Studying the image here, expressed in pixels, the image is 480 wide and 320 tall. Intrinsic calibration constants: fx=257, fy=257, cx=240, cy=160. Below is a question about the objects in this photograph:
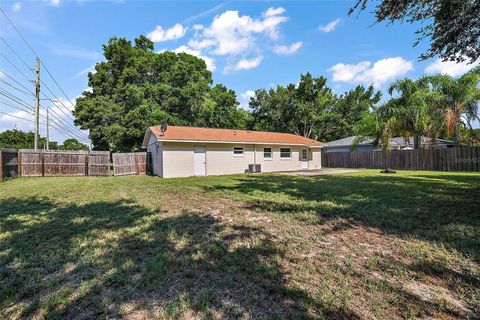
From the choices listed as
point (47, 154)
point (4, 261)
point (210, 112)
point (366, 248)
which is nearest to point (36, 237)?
point (4, 261)

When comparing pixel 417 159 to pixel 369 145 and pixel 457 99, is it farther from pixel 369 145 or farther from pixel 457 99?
pixel 369 145

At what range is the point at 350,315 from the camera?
2258mm

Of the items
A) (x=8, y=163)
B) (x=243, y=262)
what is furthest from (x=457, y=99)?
(x=8, y=163)

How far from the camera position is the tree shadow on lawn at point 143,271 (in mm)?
2393

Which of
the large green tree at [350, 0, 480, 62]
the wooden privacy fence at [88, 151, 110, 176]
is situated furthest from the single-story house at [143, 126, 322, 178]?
the large green tree at [350, 0, 480, 62]

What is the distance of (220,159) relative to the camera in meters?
17.9

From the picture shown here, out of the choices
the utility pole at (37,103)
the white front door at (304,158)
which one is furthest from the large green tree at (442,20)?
the utility pole at (37,103)

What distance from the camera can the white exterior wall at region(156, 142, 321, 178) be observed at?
15.9m

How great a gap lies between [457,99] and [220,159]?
665 inches

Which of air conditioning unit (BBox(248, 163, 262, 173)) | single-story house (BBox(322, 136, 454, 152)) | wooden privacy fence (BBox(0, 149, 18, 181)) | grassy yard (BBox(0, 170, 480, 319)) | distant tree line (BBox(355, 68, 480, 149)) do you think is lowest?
grassy yard (BBox(0, 170, 480, 319))

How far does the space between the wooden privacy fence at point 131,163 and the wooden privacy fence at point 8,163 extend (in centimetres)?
514

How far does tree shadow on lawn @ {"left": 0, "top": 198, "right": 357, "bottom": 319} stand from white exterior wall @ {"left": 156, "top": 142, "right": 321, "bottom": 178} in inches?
418

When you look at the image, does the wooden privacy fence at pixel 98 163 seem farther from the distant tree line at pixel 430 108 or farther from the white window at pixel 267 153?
the distant tree line at pixel 430 108

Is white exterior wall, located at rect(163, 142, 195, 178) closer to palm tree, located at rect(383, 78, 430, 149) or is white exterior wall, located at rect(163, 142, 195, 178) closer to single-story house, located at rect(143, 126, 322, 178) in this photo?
single-story house, located at rect(143, 126, 322, 178)
